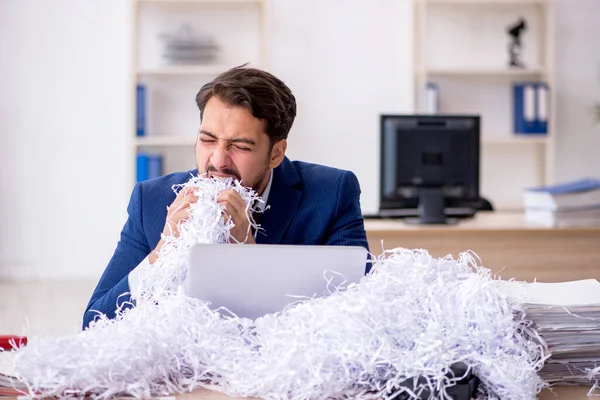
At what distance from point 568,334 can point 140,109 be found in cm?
468

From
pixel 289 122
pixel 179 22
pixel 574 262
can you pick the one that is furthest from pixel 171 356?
pixel 179 22

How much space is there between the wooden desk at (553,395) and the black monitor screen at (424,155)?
2.62 meters

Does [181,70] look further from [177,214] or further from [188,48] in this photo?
[177,214]

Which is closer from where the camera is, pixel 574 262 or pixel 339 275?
pixel 339 275

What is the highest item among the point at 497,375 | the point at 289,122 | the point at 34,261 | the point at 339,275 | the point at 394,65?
the point at 394,65

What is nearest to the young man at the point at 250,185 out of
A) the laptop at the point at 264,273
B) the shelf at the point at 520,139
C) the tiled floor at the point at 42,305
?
the laptop at the point at 264,273

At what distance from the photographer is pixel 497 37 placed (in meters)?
5.94

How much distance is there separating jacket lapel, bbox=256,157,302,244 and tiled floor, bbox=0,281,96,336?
2430mm

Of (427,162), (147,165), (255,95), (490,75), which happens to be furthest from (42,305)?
(255,95)

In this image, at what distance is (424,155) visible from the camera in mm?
3859

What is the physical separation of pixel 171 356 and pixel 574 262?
2849 mm

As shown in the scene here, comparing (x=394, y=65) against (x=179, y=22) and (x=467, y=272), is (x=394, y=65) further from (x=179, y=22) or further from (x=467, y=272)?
(x=467, y=272)

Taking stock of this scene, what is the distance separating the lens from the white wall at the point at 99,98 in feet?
19.4

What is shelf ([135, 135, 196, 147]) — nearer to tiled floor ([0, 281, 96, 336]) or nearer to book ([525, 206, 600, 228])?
tiled floor ([0, 281, 96, 336])
